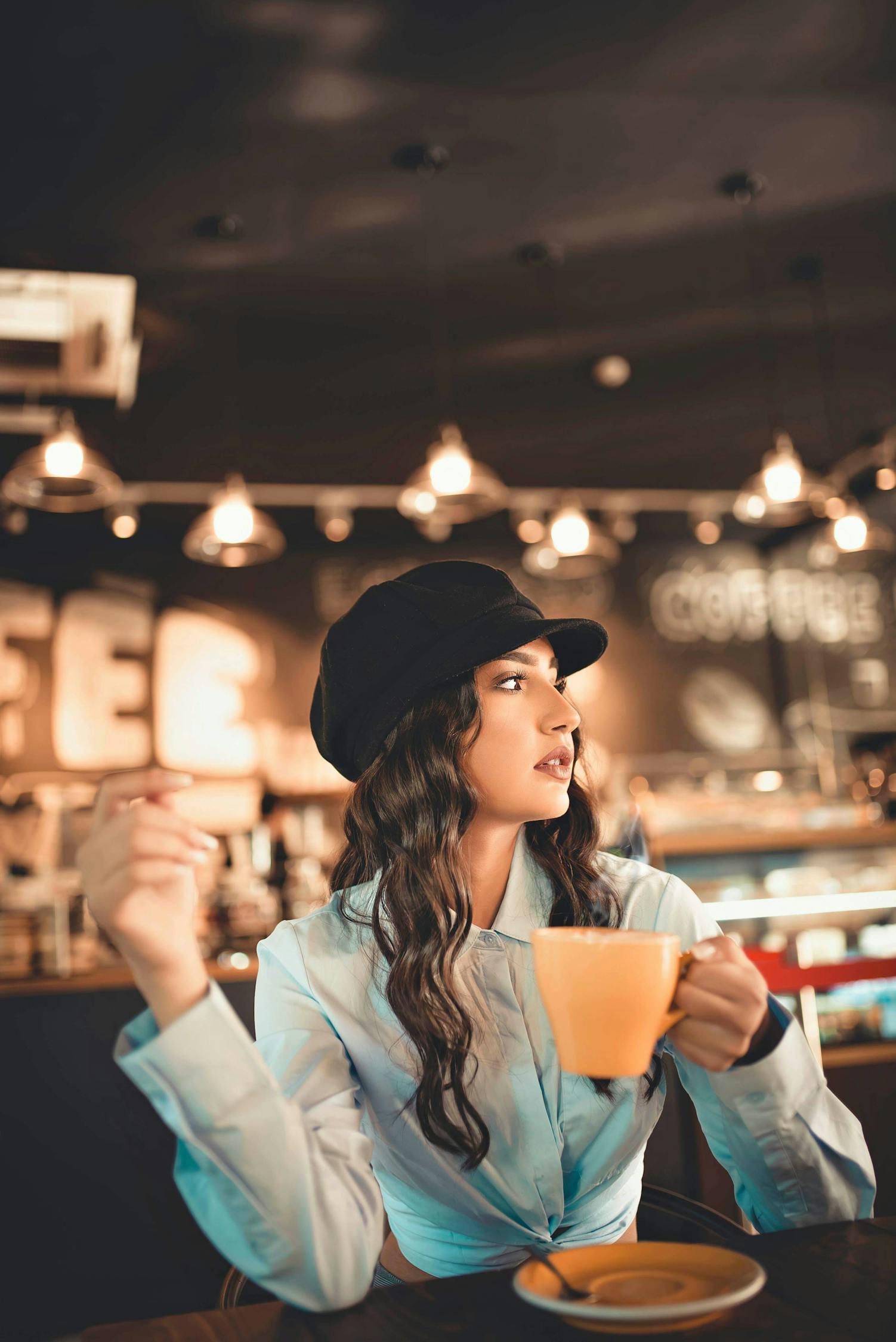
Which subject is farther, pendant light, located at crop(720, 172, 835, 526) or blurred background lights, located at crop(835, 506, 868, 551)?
blurred background lights, located at crop(835, 506, 868, 551)

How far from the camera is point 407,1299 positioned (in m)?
0.87

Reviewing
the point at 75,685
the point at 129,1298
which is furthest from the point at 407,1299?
the point at 75,685

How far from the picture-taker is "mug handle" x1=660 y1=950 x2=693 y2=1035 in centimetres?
89

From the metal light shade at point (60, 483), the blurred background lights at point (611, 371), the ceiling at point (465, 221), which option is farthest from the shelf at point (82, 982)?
the blurred background lights at point (611, 371)

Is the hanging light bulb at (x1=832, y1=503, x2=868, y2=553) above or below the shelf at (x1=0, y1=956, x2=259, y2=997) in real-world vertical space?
above

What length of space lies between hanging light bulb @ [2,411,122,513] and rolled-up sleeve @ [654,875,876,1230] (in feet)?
9.76

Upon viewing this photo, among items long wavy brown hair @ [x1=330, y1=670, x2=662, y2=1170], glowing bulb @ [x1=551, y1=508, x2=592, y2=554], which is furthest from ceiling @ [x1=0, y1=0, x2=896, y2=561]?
long wavy brown hair @ [x1=330, y1=670, x2=662, y2=1170]

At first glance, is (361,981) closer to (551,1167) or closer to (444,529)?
(551,1167)

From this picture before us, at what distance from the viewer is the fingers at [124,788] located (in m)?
0.84

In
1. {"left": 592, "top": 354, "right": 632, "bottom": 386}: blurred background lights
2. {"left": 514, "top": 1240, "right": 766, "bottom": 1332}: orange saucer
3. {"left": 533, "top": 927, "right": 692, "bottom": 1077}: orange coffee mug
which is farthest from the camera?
{"left": 592, "top": 354, "right": 632, "bottom": 386}: blurred background lights

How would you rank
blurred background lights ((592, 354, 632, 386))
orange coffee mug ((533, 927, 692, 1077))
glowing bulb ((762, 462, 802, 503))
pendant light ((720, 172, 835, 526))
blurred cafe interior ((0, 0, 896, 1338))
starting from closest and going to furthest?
orange coffee mug ((533, 927, 692, 1077)) → blurred cafe interior ((0, 0, 896, 1338)) → pendant light ((720, 172, 835, 526)) → glowing bulb ((762, 462, 802, 503)) → blurred background lights ((592, 354, 632, 386))

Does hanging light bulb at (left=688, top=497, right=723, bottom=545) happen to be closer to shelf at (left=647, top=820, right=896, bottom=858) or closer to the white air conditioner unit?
shelf at (left=647, top=820, right=896, bottom=858)

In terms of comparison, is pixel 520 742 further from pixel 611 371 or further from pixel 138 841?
pixel 611 371

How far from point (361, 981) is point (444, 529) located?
435cm
